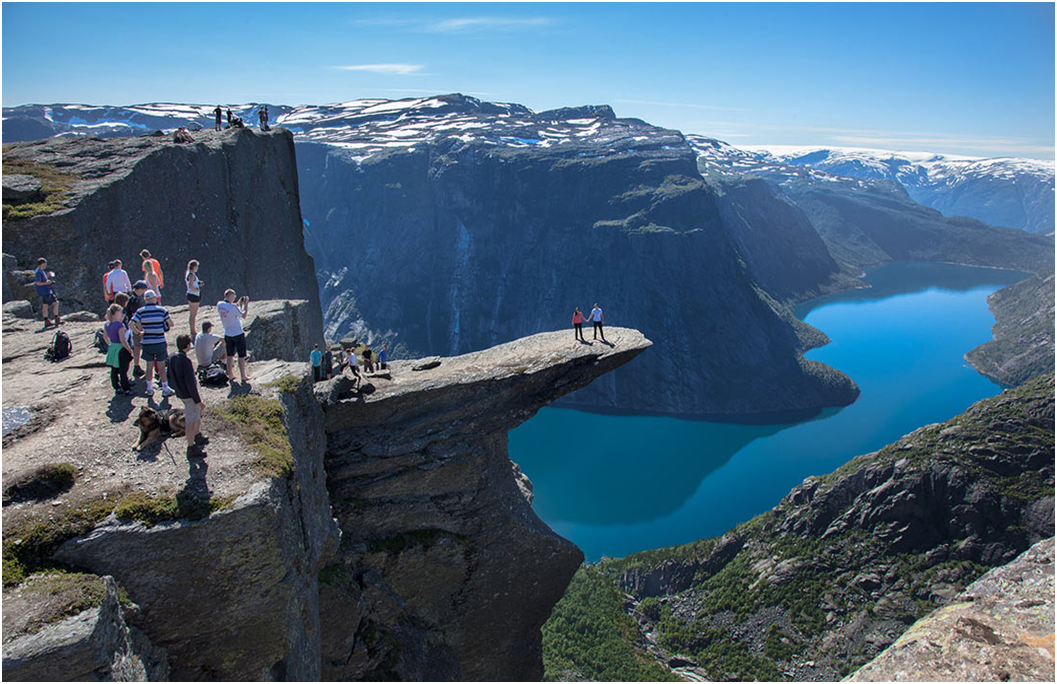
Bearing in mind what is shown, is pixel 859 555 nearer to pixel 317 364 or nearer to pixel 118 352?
pixel 317 364

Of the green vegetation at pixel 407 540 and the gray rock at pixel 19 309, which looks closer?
the gray rock at pixel 19 309

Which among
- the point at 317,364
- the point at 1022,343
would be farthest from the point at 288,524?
the point at 1022,343

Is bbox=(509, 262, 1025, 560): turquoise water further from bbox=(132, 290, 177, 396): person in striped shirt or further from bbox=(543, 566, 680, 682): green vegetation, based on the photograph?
bbox=(132, 290, 177, 396): person in striped shirt

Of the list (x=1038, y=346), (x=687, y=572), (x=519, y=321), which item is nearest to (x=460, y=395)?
(x=687, y=572)

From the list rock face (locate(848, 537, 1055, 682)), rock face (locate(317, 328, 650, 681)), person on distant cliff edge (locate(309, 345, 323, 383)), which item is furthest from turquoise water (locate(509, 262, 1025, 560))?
person on distant cliff edge (locate(309, 345, 323, 383))

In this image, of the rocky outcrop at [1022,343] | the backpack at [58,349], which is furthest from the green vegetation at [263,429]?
the rocky outcrop at [1022,343]

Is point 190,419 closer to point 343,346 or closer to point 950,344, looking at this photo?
point 343,346

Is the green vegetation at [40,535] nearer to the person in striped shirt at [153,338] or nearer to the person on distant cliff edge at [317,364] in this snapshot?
the person in striped shirt at [153,338]

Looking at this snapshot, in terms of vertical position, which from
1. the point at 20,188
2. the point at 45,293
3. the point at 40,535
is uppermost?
the point at 20,188
